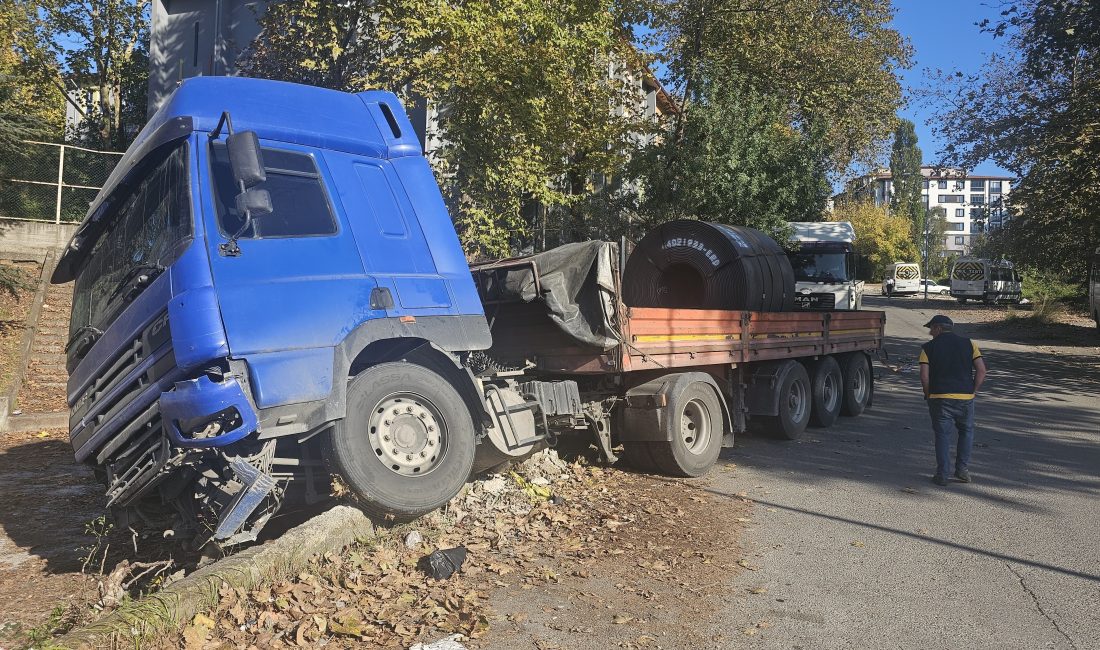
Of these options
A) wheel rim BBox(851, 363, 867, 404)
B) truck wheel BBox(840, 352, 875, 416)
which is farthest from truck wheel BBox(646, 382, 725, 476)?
wheel rim BBox(851, 363, 867, 404)

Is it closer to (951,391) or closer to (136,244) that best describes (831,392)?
Answer: (951,391)

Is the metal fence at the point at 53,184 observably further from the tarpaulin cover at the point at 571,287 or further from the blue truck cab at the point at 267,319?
the blue truck cab at the point at 267,319

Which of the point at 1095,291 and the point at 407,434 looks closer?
the point at 407,434

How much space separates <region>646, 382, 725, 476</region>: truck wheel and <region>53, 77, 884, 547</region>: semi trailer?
4.44ft

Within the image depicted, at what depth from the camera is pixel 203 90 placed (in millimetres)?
5145

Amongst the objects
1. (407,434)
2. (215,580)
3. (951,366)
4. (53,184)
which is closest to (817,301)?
(951,366)

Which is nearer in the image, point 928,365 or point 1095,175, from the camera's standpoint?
point 928,365

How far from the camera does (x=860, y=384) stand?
13.2 meters

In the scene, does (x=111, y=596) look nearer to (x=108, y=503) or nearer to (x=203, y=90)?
(x=108, y=503)

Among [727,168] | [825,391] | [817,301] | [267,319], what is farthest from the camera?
[817,301]

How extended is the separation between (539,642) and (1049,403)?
13024 mm

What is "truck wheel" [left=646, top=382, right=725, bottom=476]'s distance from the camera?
7875 millimetres

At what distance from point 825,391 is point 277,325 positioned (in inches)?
355

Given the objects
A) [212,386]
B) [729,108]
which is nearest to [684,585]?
[212,386]
